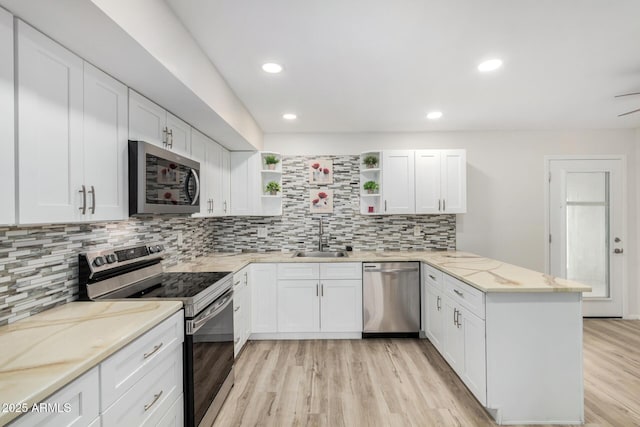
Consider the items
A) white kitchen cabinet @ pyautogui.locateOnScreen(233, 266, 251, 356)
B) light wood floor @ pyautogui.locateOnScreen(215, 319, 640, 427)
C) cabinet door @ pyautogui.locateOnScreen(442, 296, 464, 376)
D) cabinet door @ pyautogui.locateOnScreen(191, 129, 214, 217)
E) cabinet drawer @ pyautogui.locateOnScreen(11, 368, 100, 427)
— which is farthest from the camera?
white kitchen cabinet @ pyautogui.locateOnScreen(233, 266, 251, 356)

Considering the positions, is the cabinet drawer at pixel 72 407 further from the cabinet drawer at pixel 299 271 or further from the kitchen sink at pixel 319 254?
the kitchen sink at pixel 319 254

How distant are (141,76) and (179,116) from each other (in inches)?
27.9

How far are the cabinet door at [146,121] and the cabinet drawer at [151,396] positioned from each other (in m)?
1.23

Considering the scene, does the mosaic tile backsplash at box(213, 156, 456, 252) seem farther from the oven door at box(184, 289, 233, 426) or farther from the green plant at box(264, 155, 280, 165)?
the oven door at box(184, 289, 233, 426)

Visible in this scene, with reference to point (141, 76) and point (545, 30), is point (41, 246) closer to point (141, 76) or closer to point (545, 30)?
point (141, 76)

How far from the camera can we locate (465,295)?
7.63 ft

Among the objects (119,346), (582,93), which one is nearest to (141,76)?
(119,346)

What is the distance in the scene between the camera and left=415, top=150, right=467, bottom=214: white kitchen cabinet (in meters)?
3.67

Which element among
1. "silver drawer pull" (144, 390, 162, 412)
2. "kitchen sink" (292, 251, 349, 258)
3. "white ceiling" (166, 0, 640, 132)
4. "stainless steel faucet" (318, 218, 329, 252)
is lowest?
"silver drawer pull" (144, 390, 162, 412)

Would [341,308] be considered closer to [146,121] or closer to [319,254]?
[319,254]

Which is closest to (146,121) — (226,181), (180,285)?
(180,285)

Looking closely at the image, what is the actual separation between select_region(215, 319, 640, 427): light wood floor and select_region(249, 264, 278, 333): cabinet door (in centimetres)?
18

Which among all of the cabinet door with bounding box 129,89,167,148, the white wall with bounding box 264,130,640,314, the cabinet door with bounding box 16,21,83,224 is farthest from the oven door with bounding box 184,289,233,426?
the white wall with bounding box 264,130,640,314

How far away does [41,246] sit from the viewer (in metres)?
1.51
